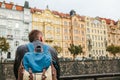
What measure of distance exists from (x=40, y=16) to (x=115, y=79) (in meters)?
52.3

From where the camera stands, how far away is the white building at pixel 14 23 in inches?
2058

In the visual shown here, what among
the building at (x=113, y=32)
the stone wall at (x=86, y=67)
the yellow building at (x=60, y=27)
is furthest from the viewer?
the building at (x=113, y=32)

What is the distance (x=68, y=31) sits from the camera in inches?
2482

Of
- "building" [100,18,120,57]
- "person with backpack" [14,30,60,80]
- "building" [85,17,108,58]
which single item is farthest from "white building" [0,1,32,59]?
"person with backpack" [14,30,60,80]

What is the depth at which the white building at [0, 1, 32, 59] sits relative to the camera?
171 feet

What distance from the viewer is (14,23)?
53.8m

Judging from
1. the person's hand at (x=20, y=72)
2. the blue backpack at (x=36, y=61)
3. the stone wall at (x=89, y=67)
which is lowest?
the stone wall at (x=89, y=67)

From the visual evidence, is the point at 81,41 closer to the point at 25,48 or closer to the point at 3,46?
the point at 3,46

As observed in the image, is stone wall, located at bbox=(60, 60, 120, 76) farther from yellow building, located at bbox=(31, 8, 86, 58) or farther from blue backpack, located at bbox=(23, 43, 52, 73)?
blue backpack, located at bbox=(23, 43, 52, 73)

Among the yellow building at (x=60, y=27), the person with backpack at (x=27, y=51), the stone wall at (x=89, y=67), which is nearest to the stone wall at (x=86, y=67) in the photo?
the stone wall at (x=89, y=67)

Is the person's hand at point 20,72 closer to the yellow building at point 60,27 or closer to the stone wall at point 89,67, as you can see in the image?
the stone wall at point 89,67

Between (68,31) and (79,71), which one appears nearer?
(79,71)

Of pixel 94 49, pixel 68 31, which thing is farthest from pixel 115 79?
pixel 94 49

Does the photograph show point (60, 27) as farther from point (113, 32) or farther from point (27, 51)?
point (27, 51)
